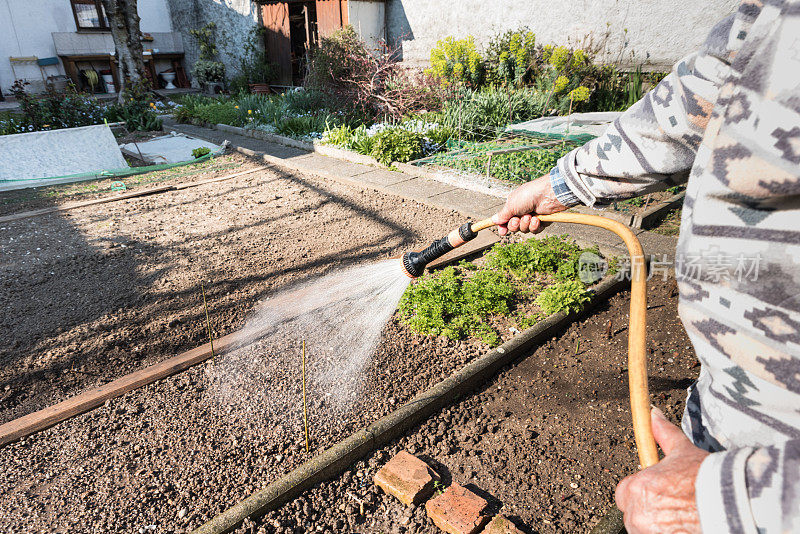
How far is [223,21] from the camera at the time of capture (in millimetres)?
16734

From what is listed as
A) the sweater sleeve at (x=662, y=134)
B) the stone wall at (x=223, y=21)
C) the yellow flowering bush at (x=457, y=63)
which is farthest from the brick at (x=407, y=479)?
the stone wall at (x=223, y=21)

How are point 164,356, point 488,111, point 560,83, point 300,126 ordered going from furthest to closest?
point 300,126 → point 488,111 → point 560,83 → point 164,356

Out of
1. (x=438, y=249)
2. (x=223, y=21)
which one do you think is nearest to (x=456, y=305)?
(x=438, y=249)

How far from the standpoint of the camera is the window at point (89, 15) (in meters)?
18.0

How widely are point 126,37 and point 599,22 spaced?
1127 centimetres

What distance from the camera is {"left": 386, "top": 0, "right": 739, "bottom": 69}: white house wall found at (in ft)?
26.2

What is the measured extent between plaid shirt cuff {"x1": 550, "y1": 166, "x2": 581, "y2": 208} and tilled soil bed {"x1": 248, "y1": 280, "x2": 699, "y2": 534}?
138cm

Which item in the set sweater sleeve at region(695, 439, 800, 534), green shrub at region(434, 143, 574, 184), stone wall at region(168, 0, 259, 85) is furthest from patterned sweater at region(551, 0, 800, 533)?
stone wall at region(168, 0, 259, 85)

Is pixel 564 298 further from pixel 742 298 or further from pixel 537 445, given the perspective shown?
pixel 742 298

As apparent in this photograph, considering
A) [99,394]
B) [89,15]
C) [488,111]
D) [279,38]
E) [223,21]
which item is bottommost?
[99,394]

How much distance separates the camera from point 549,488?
2.24 metres

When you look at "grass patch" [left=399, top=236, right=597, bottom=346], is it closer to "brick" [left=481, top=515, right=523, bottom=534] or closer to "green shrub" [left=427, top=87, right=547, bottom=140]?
"brick" [left=481, top=515, right=523, bottom=534]

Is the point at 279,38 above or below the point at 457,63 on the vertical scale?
above

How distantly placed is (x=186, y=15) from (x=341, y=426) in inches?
818
